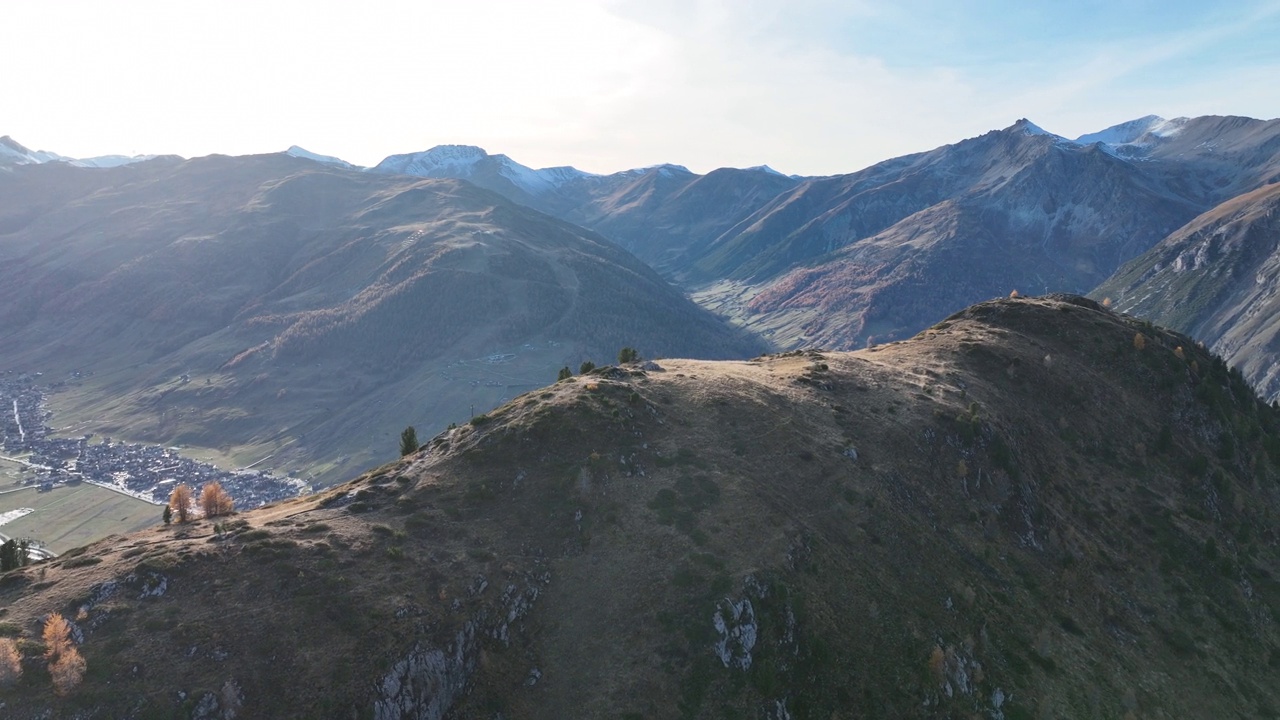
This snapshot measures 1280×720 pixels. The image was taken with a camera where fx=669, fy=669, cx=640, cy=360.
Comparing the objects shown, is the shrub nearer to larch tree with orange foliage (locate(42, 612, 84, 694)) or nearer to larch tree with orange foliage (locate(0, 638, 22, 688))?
larch tree with orange foliage (locate(42, 612, 84, 694))

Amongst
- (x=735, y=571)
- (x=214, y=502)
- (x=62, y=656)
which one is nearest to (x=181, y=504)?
(x=214, y=502)

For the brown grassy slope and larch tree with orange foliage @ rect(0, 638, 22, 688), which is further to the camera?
the brown grassy slope

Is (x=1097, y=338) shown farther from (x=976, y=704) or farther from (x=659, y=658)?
(x=659, y=658)

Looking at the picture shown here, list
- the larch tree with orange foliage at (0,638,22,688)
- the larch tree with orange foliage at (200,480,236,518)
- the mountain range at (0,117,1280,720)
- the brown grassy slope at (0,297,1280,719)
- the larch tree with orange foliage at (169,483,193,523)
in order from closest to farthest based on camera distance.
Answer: the larch tree with orange foliage at (0,638,22,688) → the mountain range at (0,117,1280,720) → the brown grassy slope at (0,297,1280,719) → the larch tree with orange foliage at (169,483,193,523) → the larch tree with orange foliage at (200,480,236,518)

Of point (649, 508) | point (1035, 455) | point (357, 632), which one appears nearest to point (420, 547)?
point (357, 632)

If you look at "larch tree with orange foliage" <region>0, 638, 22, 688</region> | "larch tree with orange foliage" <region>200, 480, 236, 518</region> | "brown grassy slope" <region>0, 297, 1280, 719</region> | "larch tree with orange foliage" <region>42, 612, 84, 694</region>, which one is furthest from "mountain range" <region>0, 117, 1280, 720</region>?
"larch tree with orange foliage" <region>200, 480, 236, 518</region>

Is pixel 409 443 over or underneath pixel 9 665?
underneath

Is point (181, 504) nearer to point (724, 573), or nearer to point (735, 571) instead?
point (724, 573)

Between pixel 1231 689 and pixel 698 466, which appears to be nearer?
pixel 1231 689
